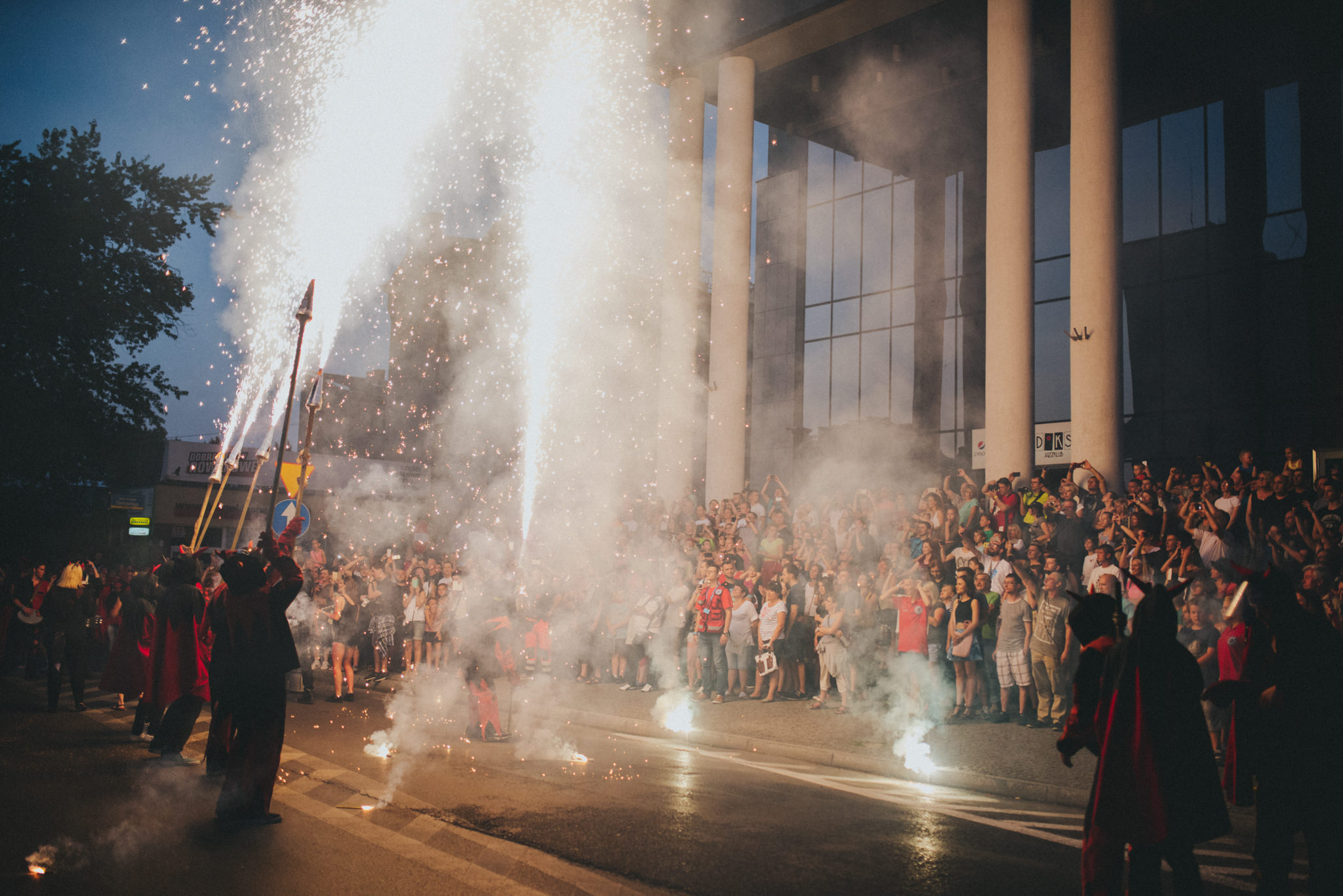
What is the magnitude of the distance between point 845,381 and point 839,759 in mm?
15791

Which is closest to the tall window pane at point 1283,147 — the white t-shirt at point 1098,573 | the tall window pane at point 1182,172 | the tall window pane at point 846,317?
the tall window pane at point 1182,172

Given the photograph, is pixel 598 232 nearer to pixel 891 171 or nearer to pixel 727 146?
pixel 727 146

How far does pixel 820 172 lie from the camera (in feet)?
77.0

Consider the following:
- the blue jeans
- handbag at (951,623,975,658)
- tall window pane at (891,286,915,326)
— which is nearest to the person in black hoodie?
the blue jeans

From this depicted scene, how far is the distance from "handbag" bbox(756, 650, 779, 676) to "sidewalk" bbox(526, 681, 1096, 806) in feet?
1.36

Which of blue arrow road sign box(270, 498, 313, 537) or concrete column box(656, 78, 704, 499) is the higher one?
concrete column box(656, 78, 704, 499)

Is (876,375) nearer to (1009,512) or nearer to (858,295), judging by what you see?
(858,295)

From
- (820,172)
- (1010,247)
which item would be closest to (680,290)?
(1010,247)

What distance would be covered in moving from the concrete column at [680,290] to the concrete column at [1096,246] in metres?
6.68

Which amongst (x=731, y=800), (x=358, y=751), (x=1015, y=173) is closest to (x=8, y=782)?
(x=358, y=751)

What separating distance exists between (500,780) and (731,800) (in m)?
1.68

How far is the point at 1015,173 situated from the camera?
13.9 m

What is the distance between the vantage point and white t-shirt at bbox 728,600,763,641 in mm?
11102

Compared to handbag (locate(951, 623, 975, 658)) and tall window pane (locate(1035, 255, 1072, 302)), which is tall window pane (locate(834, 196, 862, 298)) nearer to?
tall window pane (locate(1035, 255, 1072, 302))
